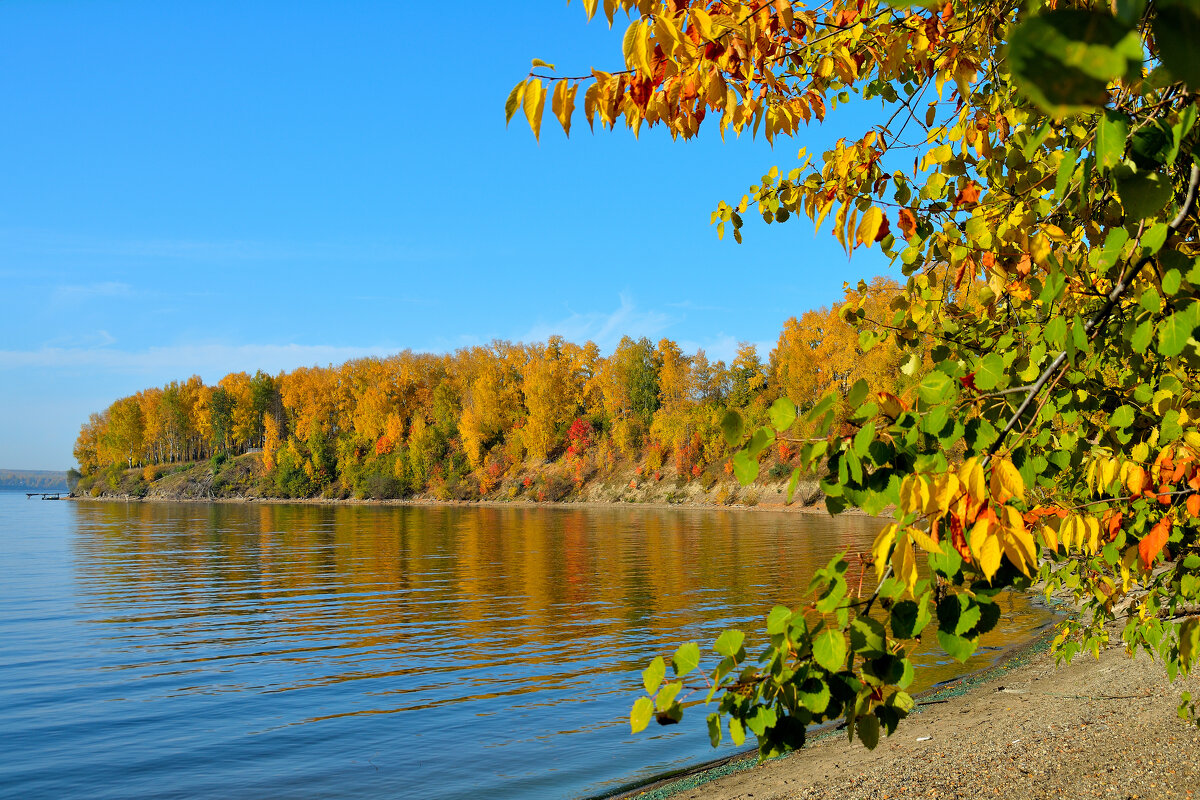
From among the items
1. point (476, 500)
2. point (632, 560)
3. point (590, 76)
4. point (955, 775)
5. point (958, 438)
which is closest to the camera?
point (958, 438)

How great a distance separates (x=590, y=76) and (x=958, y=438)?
4.24 feet

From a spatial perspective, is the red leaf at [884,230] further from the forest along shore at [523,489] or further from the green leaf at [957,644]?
the forest along shore at [523,489]

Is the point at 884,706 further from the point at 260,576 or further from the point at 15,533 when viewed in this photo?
the point at 15,533

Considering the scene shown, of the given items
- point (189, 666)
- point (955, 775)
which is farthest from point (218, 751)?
point (955, 775)

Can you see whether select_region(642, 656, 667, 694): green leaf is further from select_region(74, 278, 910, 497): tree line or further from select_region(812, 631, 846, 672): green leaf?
select_region(74, 278, 910, 497): tree line

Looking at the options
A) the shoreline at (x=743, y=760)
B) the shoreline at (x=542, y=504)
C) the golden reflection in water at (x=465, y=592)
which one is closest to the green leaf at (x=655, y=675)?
the shoreline at (x=743, y=760)

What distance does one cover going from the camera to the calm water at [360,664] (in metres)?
9.79

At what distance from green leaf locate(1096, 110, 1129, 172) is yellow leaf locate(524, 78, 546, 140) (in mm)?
1094

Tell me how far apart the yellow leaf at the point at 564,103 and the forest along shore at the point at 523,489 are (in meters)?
51.9

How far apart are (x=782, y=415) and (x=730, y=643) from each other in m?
0.55

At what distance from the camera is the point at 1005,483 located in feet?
4.83

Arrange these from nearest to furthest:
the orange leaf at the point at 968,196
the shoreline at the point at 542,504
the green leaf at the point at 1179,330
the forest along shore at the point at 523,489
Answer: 1. the green leaf at the point at 1179,330
2. the orange leaf at the point at 968,196
3. the shoreline at the point at 542,504
4. the forest along shore at the point at 523,489

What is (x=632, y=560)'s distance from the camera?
3028 centimetres

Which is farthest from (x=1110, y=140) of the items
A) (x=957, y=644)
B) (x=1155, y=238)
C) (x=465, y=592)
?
(x=465, y=592)
